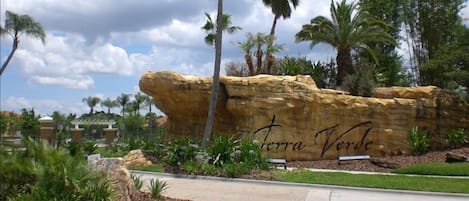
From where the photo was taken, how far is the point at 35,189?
7.81 m

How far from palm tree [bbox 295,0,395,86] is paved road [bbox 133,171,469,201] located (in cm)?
1467

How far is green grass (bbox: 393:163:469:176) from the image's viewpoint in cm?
1783

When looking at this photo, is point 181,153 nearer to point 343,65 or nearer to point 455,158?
point 455,158

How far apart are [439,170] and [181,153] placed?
9.46 m

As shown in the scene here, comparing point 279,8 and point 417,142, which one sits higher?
point 279,8

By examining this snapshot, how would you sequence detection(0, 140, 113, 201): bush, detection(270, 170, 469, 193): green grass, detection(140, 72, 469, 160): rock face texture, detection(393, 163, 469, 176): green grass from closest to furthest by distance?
detection(0, 140, 113, 201): bush
detection(270, 170, 469, 193): green grass
detection(393, 163, 469, 176): green grass
detection(140, 72, 469, 160): rock face texture

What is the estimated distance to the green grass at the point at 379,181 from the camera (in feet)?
48.2

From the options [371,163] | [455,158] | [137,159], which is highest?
[455,158]

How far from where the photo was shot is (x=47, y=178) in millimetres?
7801

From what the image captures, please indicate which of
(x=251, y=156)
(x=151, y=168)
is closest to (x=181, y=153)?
(x=151, y=168)

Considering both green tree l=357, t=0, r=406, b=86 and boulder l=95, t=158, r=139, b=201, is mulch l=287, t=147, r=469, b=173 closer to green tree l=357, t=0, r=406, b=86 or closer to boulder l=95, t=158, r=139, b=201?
boulder l=95, t=158, r=139, b=201

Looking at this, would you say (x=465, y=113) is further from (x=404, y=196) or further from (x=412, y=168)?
(x=404, y=196)

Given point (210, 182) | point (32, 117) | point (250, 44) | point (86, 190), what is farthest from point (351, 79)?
point (32, 117)

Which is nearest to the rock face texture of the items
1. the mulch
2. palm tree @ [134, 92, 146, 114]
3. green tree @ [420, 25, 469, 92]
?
the mulch
